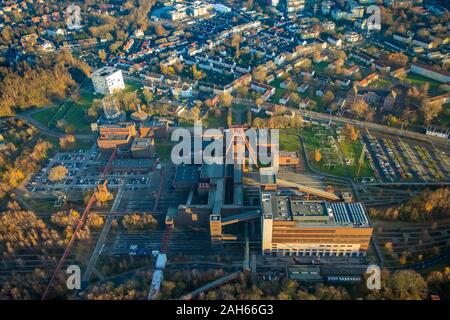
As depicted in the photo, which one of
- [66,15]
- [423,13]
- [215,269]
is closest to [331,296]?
[215,269]

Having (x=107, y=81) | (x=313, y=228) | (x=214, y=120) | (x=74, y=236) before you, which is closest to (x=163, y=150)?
(x=214, y=120)

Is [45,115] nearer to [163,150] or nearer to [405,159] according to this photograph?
[163,150]

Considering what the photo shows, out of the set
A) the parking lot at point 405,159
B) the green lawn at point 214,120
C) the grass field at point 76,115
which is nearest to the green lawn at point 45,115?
the grass field at point 76,115

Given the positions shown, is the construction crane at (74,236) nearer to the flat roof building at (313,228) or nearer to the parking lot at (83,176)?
the parking lot at (83,176)

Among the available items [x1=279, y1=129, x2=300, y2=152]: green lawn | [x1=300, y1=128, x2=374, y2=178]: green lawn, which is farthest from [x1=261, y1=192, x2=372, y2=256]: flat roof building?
[x1=279, y1=129, x2=300, y2=152]: green lawn

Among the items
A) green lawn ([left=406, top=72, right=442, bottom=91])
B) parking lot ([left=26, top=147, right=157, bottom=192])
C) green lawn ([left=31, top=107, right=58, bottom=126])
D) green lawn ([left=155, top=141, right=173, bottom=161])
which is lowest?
parking lot ([left=26, top=147, right=157, bottom=192])

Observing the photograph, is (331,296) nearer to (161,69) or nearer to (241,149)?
(241,149)

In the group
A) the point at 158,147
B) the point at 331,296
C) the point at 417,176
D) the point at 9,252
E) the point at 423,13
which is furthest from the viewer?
the point at 423,13

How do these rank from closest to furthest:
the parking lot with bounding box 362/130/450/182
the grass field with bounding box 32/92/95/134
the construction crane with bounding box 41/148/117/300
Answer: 1. the construction crane with bounding box 41/148/117/300
2. the parking lot with bounding box 362/130/450/182
3. the grass field with bounding box 32/92/95/134

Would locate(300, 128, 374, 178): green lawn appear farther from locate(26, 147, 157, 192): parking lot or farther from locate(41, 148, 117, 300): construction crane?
locate(41, 148, 117, 300): construction crane
